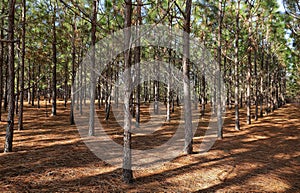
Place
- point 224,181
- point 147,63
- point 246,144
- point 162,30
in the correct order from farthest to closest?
point 147,63
point 162,30
point 246,144
point 224,181

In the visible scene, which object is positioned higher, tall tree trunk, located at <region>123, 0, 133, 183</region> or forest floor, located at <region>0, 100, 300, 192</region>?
tall tree trunk, located at <region>123, 0, 133, 183</region>

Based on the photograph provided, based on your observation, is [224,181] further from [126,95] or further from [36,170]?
[36,170]

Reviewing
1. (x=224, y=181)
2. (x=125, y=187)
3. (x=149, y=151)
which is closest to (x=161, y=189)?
(x=125, y=187)

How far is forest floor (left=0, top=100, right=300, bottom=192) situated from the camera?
602 centimetres

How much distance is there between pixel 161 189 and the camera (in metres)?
5.95

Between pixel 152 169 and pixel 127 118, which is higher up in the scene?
pixel 127 118

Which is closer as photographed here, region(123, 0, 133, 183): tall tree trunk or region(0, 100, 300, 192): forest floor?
region(0, 100, 300, 192): forest floor

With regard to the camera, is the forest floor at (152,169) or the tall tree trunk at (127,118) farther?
the tall tree trunk at (127,118)

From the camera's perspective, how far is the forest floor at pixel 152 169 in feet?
19.7

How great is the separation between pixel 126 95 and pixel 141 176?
107 inches

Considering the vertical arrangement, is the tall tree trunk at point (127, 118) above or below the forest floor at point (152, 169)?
above

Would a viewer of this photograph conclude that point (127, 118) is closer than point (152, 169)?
Yes

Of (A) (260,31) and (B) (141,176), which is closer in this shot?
(B) (141,176)

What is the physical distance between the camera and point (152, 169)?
7.51 m
